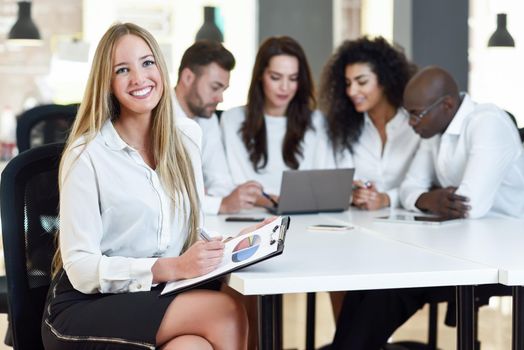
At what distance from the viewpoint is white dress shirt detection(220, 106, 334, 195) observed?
366 centimetres

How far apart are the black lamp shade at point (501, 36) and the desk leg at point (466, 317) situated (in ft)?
13.8

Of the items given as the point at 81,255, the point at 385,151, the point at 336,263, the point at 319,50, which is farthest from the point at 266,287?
the point at 319,50

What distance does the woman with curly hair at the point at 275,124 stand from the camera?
12.0ft

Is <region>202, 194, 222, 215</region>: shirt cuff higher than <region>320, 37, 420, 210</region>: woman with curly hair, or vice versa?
<region>320, 37, 420, 210</region>: woman with curly hair

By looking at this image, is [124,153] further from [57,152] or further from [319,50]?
[319,50]

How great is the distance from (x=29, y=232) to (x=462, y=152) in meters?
1.68

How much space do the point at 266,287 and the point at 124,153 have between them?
1.79ft

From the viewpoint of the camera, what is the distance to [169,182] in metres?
2.19

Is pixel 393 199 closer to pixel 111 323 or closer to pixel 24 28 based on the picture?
pixel 111 323

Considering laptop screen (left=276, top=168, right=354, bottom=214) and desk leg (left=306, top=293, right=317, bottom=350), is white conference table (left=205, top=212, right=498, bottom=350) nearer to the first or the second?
laptop screen (left=276, top=168, right=354, bottom=214)

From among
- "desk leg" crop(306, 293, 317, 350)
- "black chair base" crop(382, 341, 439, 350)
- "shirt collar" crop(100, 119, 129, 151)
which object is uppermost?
"shirt collar" crop(100, 119, 129, 151)

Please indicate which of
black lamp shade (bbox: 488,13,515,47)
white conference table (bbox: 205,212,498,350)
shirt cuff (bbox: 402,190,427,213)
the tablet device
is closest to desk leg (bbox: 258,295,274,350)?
white conference table (bbox: 205,212,498,350)

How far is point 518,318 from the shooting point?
6.54ft

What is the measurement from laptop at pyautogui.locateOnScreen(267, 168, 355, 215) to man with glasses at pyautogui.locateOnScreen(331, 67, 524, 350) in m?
0.26
